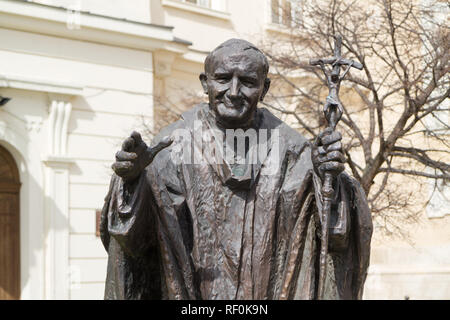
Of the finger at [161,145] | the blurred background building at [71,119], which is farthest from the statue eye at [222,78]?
the blurred background building at [71,119]

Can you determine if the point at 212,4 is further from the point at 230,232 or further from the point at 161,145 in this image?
the point at 161,145

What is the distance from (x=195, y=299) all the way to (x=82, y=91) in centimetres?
936

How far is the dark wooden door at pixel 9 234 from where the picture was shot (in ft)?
39.5

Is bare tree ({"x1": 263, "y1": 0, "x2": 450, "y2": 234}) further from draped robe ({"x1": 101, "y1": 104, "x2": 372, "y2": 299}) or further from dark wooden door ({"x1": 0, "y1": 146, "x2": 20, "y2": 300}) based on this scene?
draped robe ({"x1": 101, "y1": 104, "x2": 372, "y2": 299})

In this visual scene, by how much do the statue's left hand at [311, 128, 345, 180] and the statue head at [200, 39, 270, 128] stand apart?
1.25 ft

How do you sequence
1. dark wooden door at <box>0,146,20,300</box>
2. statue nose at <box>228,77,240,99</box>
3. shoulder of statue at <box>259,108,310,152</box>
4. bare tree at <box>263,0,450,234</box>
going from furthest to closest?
dark wooden door at <box>0,146,20,300</box>, bare tree at <box>263,0,450,234</box>, shoulder of statue at <box>259,108,310,152</box>, statue nose at <box>228,77,240,99</box>

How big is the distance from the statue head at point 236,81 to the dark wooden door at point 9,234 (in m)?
8.91

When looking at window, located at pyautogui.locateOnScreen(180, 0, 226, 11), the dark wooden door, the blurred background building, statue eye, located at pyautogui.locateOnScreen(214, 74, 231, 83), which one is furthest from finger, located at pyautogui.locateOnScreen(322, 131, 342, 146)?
window, located at pyautogui.locateOnScreen(180, 0, 226, 11)

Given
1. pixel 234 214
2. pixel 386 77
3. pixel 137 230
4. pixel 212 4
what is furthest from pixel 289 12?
pixel 137 230

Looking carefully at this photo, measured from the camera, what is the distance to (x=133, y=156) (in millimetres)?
3400

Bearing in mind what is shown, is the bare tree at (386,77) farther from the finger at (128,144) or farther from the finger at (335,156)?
the finger at (128,144)

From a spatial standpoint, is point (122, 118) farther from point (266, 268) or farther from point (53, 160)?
point (266, 268)

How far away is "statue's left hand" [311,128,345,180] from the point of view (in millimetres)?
3494

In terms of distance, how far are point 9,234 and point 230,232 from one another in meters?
8.96
